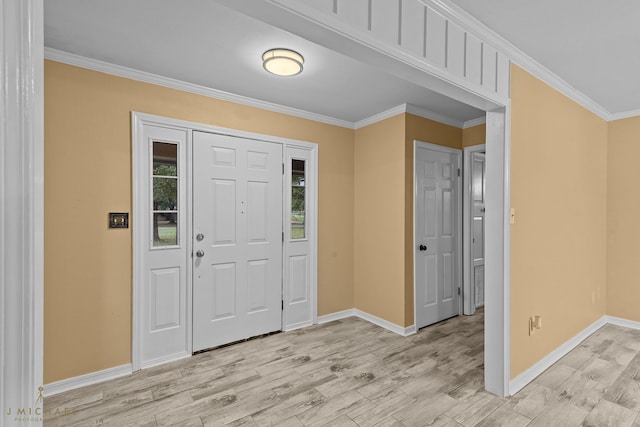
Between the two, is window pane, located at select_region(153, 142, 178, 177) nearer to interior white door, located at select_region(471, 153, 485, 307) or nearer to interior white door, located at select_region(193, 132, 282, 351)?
interior white door, located at select_region(193, 132, 282, 351)

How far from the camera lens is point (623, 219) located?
363cm

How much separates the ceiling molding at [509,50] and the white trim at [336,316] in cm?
313

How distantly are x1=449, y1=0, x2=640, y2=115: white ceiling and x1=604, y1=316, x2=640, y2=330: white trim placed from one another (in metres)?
2.66

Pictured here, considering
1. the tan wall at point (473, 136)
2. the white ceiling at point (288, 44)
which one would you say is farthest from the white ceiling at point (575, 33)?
the tan wall at point (473, 136)

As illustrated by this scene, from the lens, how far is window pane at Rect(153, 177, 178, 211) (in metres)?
2.74

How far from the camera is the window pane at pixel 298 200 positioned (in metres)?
3.59

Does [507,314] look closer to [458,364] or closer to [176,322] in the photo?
[458,364]

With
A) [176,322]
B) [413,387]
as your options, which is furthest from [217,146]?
[413,387]

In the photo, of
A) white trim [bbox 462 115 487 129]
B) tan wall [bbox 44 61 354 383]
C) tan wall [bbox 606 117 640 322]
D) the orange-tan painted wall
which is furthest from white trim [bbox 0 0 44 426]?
tan wall [bbox 606 117 640 322]

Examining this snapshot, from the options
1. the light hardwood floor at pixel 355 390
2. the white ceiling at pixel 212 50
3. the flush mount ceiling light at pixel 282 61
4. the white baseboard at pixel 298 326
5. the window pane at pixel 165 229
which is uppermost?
the white ceiling at pixel 212 50

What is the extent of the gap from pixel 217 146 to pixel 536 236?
296 cm

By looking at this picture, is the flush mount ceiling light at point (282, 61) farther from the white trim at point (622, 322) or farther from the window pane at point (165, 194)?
the white trim at point (622, 322)

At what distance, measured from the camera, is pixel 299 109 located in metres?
3.53

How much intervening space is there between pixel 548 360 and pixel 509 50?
101 inches
